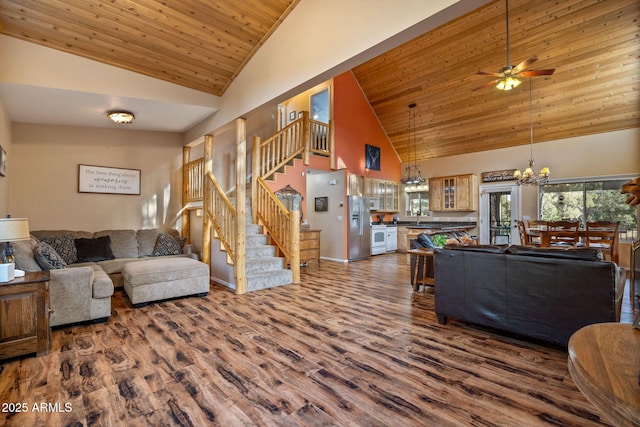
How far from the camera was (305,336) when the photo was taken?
2938mm

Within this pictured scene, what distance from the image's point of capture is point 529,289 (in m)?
2.69

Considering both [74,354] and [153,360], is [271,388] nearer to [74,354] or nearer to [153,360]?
[153,360]

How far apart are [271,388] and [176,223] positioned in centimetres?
550

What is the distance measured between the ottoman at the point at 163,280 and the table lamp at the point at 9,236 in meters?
1.34

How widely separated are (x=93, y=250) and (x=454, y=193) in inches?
345

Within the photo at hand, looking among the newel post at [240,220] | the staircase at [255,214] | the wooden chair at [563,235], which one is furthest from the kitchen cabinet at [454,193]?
the newel post at [240,220]

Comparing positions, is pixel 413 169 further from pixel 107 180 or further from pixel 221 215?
pixel 107 180

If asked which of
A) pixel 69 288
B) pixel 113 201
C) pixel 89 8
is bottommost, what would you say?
pixel 69 288

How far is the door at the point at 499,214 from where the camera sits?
7879 mm

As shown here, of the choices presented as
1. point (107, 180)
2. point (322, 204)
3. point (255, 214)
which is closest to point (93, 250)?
point (107, 180)

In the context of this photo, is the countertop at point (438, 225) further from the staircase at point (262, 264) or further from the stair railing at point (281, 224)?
the staircase at point (262, 264)

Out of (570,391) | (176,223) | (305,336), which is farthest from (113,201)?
(570,391)

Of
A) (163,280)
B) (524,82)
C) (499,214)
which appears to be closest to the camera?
(163,280)

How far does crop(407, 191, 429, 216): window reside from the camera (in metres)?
9.66
